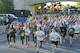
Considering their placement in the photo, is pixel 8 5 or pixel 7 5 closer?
pixel 7 5

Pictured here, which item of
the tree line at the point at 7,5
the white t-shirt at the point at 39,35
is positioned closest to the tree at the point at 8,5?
the tree line at the point at 7,5

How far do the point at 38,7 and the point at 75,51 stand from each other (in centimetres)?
5607

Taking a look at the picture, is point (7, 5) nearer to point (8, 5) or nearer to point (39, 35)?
point (8, 5)

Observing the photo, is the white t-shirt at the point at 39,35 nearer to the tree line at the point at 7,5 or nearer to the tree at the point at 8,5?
the tree line at the point at 7,5

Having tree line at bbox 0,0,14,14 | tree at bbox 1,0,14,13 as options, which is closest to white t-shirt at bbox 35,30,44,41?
tree line at bbox 0,0,14,14

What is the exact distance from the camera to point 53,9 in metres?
65.1

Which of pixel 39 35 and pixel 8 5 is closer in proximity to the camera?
pixel 39 35

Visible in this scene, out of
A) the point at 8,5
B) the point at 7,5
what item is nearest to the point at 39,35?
the point at 7,5

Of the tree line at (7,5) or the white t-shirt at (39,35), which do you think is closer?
the white t-shirt at (39,35)

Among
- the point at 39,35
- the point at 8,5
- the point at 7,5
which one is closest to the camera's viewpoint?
the point at 39,35

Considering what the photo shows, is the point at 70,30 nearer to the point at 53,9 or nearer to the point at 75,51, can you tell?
the point at 75,51

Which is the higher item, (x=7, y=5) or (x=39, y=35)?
(x=7, y=5)

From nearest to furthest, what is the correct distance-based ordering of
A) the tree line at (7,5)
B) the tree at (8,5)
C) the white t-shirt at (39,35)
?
the white t-shirt at (39,35), the tree line at (7,5), the tree at (8,5)

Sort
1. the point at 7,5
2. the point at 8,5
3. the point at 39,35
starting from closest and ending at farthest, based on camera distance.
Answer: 1. the point at 39,35
2. the point at 7,5
3. the point at 8,5
